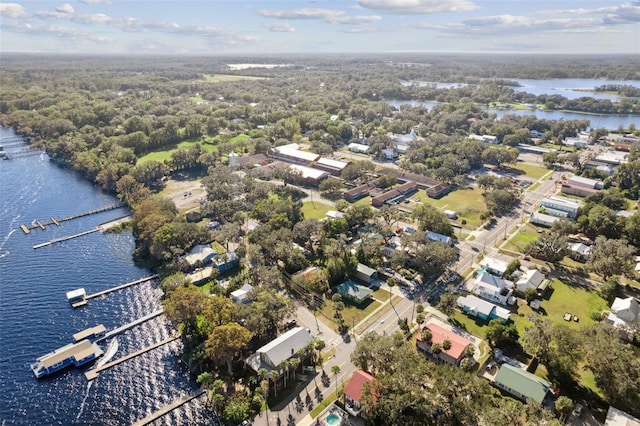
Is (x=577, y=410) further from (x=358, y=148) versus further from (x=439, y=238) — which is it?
(x=358, y=148)

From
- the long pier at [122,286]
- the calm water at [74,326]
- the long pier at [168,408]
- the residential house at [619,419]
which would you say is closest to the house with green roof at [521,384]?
the residential house at [619,419]

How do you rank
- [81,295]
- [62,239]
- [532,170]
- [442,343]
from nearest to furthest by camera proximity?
[442,343], [81,295], [62,239], [532,170]

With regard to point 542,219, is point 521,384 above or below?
above

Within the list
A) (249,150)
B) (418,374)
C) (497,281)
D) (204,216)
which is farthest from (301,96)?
(418,374)

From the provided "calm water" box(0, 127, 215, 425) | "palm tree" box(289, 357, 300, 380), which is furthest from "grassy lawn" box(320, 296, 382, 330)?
"calm water" box(0, 127, 215, 425)

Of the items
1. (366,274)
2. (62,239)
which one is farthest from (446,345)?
(62,239)

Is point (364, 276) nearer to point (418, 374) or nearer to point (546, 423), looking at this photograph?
point (418, 374)
